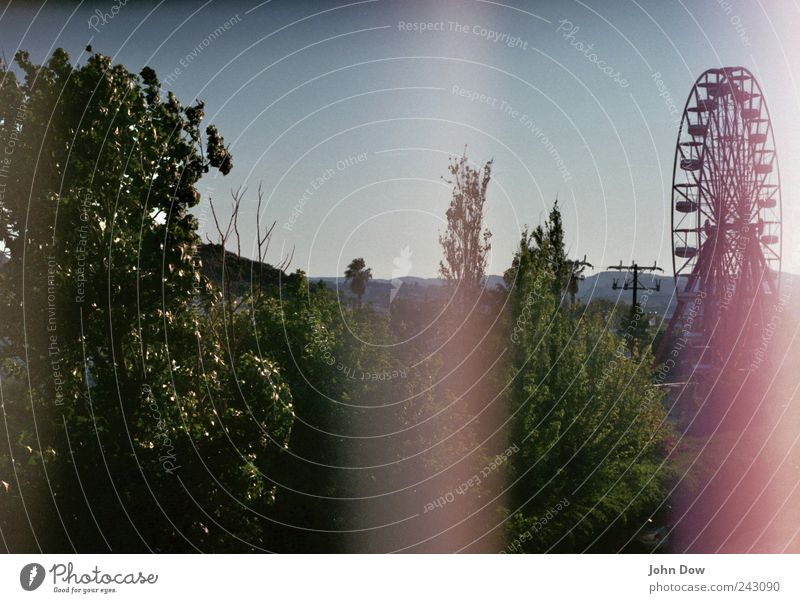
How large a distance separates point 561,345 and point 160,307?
19.7ft

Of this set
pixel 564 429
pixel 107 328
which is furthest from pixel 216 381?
A: pixel 564 429

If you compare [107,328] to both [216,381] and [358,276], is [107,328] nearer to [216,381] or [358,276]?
[216,381]

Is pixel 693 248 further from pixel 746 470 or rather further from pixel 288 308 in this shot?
pixel 288 308

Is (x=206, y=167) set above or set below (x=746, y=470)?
above

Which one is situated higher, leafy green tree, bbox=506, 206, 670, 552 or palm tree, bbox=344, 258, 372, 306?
palm tree, bbox=344, 258, 372, 306

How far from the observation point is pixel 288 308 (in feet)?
33.5

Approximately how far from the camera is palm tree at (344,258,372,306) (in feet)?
29.1

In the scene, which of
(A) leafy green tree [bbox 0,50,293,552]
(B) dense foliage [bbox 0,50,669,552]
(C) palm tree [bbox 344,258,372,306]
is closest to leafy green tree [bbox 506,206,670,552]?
(B) dense foliage [bbox 0,50,669,552]

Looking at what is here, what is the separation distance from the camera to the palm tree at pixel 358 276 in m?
8.85

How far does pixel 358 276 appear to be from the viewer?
9664 millimetres

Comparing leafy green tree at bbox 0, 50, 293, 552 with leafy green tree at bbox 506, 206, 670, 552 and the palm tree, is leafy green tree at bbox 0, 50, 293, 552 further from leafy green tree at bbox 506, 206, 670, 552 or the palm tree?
leafy green tree at bbox 506, 206, 670, 552

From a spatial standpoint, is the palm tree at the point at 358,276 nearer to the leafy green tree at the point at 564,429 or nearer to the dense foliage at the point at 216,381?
the dense foliage at the point at 216,381
